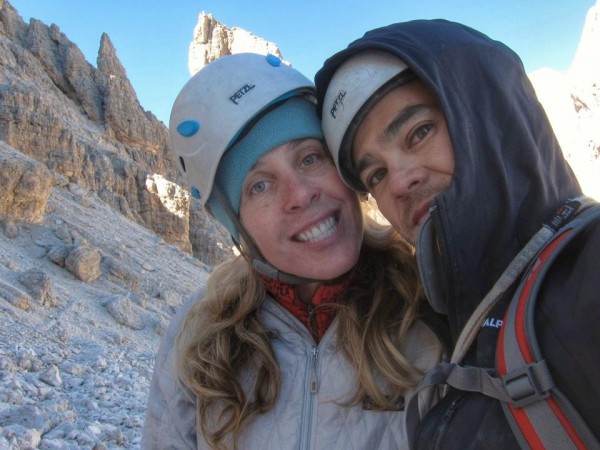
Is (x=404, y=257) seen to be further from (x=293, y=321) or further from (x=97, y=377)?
(x=97, y=377)

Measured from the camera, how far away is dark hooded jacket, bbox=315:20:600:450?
4.43 ft

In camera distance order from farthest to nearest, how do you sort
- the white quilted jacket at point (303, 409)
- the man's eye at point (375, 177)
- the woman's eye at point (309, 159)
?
the woman's eye at point (309, 159)
the man's eye at point (375, 177)
the white quilted jacket at point (303, 409)

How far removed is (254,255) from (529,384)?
5.13 feet

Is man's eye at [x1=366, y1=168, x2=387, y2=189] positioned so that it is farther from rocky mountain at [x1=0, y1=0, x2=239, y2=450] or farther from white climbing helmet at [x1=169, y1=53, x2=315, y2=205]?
rocky mountain at [x1=0, y1=0, x2=239, y2=450]

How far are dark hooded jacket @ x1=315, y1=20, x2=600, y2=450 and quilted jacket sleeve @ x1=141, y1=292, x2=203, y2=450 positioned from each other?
1.20 m

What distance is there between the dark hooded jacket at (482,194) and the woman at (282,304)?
0.43 metres

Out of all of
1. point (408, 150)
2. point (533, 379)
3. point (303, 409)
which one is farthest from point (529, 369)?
point (303, 409)

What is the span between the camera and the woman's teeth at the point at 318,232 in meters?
2.24

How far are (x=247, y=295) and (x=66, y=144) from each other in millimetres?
23393

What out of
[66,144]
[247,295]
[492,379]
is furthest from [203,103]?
[66,144]

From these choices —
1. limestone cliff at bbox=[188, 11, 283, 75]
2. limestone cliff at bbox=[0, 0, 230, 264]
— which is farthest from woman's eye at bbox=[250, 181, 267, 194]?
limestone cliff at bbox=[188, 11, 283, 75]

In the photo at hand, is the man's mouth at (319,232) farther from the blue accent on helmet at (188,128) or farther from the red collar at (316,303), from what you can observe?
the blue accent on helmet at (188,128)

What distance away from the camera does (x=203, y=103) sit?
256cm

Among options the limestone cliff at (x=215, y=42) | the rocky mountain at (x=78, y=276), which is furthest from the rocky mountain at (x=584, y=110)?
the limestone cliff at (x=215, y=42)
